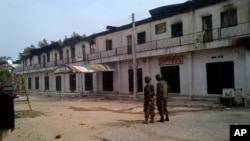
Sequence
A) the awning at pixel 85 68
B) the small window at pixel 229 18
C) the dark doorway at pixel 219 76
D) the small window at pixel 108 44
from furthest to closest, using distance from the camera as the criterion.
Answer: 1. the small window at pixel 108 44
2. the awning at pixel 85 68
3. the dark doorway at pixel 219 76
4. the small window at pixel 229 18

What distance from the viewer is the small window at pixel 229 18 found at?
1856cm

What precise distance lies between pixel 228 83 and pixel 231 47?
233 centimetres

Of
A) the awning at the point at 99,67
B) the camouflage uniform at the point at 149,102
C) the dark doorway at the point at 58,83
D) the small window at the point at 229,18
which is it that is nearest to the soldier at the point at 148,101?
the camouflage uniform at the point at 149,102

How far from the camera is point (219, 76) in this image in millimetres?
19656

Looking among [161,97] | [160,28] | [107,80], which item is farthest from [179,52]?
[161,97]

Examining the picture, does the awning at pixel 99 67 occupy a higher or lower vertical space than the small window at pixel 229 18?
lower

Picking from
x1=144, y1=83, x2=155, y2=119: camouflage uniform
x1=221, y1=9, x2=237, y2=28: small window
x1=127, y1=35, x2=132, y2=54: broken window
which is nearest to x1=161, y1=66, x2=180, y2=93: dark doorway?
x1=127, y1=35, x2=132, y2=54: broken window

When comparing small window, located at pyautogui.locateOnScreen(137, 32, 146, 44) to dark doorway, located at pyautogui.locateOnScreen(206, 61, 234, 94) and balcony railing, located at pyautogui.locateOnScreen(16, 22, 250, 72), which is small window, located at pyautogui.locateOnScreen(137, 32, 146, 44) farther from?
dark doorway, located at pyautogui.locateOnScreen(206, 61, 234, 94)

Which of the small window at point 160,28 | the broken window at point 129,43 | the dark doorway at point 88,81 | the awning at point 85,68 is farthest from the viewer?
the dark doorway at point 88,81

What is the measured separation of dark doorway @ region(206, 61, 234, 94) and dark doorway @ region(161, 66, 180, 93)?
2895mm

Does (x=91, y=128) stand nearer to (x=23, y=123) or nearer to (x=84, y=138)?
(x=84, y=138)

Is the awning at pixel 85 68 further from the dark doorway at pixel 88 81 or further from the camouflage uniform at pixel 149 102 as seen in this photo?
the camouflage uniform at pixel 149 102

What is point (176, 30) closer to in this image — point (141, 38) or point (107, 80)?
point (141, 38)

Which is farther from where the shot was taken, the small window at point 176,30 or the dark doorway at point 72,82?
the dark doorway at point 72,82
